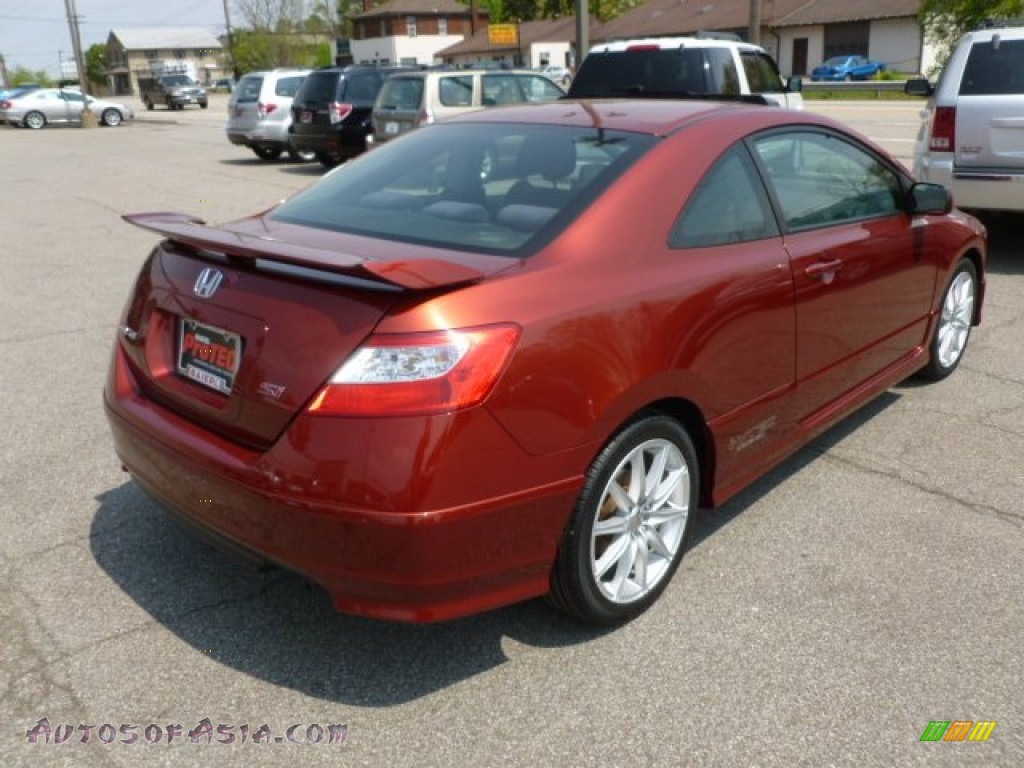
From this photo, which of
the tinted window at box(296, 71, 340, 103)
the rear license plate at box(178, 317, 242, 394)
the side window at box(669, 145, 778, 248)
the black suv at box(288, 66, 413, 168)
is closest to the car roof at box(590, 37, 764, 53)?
the black suv at box(288, 66, 413, 168)

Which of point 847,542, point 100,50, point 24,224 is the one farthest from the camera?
point 100,50

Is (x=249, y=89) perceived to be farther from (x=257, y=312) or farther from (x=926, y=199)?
(x=257, y=312)

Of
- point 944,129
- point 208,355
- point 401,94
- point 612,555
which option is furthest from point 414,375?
point 401,94

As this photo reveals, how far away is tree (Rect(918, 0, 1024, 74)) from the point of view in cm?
2548

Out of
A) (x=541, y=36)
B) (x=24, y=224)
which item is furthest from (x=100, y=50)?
(x=24, y=224)

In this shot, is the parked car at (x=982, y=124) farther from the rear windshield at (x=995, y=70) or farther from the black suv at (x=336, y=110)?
the black suv at (x=336, y=110)

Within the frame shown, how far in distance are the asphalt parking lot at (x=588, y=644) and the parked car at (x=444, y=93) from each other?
32.3 ft

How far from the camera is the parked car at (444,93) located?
13.7m

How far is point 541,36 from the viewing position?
77.8 metres

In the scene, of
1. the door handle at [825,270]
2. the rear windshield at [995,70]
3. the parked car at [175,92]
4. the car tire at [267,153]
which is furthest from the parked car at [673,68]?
the parked car at [175,92]

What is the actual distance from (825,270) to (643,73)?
7.37 meters

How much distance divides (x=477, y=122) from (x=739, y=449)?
1.61 meters

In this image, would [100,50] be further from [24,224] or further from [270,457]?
[270,457]

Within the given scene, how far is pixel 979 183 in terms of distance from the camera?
7.85m
